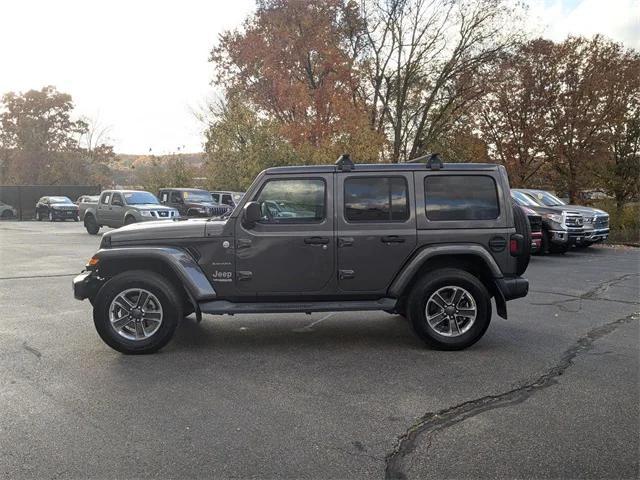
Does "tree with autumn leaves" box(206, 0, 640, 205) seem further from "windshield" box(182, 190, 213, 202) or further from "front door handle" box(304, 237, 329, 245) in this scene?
"front door handle" box(304, 237, 329, 245)

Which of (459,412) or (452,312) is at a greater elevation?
(452,312)

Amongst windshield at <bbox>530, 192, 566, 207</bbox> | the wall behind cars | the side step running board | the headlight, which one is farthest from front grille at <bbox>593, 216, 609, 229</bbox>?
the wall behind cars

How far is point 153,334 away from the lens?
545 cm

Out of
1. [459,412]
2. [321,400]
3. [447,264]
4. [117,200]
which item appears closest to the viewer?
[459,412]

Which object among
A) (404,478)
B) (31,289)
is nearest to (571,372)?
(404,478)

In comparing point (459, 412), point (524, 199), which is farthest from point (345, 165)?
point (524, 199)

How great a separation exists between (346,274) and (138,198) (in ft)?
55.5

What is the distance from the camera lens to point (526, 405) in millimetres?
4109

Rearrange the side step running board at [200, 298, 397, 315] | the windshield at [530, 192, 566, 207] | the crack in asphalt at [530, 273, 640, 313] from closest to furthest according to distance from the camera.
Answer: the side step running board at [200, 298, 397, 315] < the crack in asphalt at [530, 273, 640, 313] < the windshield at [530, 192, 566, 207]

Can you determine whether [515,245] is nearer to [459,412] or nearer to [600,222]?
[459,412]

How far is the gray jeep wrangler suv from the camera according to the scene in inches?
216

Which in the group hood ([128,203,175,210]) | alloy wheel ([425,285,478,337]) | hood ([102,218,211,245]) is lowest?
alloy wheel ([425,285,478,337])

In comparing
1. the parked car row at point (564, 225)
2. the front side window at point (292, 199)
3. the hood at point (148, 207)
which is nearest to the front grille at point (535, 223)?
the parked car row at point (564, 225)

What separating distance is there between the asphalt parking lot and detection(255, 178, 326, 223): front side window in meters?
1.39
